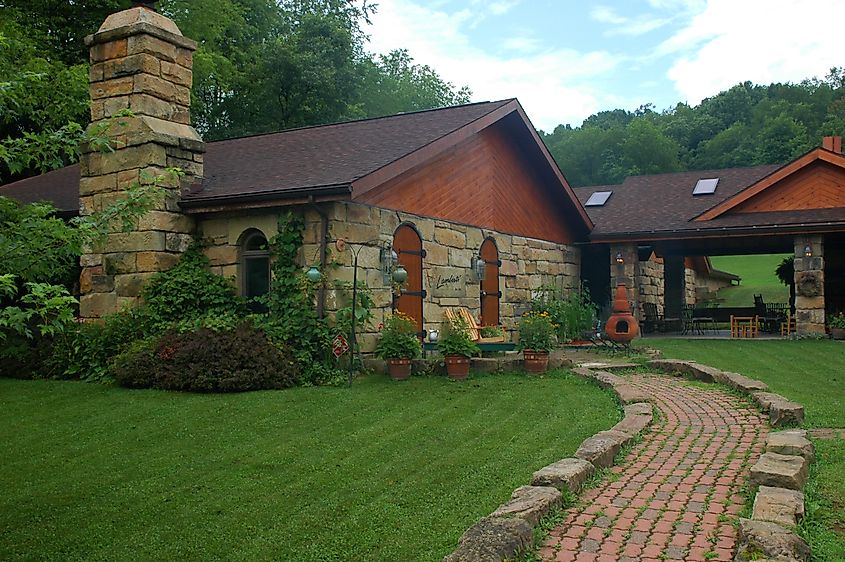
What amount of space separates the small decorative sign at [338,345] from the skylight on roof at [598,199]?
541 inches

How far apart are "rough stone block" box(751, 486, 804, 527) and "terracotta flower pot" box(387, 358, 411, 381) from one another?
20.8 feet

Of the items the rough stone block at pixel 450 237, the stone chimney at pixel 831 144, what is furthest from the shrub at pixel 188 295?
the stone chimney at pixel 831 144

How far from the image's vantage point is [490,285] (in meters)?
15.1

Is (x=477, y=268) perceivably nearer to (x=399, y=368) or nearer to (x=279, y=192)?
(x=399, y=368)

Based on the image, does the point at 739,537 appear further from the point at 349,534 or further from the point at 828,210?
the point at 828,210

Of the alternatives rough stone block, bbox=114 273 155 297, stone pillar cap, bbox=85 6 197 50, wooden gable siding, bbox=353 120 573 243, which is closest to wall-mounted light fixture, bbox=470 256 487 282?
wooden gable siding, bbox=353 120 573 243

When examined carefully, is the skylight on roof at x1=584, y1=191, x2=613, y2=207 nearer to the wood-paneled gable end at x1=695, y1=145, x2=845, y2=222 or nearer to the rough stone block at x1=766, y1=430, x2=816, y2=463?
the wood-paneled gable end at x1=695, y1=145, x2=845, y2=222

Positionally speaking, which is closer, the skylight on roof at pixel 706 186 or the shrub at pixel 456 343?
the shrub at pixel 456 343

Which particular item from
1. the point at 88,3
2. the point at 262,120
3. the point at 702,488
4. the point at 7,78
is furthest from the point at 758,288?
the point at 7,78

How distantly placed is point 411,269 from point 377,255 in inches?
41.1

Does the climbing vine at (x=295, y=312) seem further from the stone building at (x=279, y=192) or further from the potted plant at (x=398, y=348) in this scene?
the potted plant at (x=398, y=348)

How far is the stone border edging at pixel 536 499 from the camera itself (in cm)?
387

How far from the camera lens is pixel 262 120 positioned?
1156 inches

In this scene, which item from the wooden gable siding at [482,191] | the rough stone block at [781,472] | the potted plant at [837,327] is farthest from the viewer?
the potted plant at [837,327]
